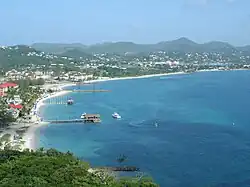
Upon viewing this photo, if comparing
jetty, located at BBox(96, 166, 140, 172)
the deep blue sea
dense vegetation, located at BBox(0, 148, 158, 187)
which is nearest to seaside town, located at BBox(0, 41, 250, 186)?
jetty, located at BBox(96, 166, 140, 172)

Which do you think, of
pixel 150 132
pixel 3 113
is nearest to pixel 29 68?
pixel 3 113

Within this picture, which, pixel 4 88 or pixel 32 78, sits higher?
pixel 4 88

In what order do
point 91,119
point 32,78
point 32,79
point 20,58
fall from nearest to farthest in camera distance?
point 91,119
point 32,79
point 32,78
point 20,58

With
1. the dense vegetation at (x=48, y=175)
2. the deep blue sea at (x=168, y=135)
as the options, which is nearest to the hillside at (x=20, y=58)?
the deep blue sea at (x=168, y=135)

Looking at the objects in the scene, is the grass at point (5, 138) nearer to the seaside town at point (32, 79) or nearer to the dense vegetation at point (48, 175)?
the seaside town at point (32, 79)

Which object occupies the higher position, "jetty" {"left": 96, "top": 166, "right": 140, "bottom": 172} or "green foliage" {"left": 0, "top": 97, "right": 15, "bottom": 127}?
"green foliage" {"left": 0, "top": 97, "right": 15, "bottom": 127}

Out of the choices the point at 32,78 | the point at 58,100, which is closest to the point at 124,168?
the point at 58,100

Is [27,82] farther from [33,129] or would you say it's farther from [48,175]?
[48,175]

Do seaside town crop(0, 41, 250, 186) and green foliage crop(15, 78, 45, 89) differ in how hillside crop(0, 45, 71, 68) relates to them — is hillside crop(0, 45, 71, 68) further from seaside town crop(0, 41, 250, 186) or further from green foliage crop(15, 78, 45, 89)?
green foliage crop(15, 78, 45, 89)
